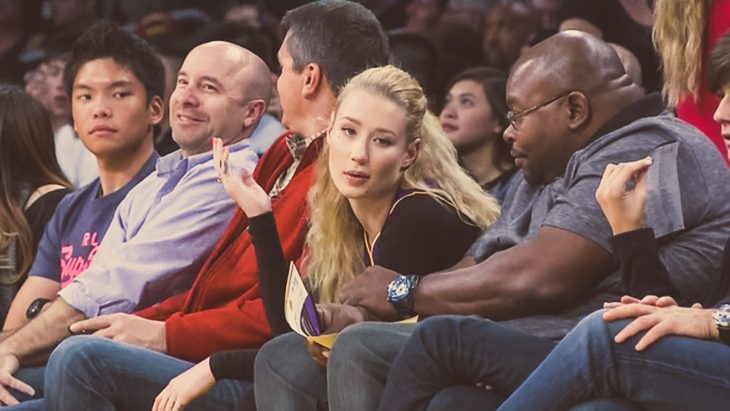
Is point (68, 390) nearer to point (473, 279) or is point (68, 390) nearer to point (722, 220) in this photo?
point (473, 279)

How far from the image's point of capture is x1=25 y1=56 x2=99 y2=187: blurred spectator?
248 inches

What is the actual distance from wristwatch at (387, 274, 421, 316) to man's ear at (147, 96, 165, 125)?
1.55 metres

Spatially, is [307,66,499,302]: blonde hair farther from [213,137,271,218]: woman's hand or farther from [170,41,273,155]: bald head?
[170,41,273,155]: bald head

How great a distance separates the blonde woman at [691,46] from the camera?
3633 millimetres

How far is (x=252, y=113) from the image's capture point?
4.48m

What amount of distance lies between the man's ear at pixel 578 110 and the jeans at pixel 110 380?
3.39 ft

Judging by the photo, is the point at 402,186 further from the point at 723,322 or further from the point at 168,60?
the point at 168,60

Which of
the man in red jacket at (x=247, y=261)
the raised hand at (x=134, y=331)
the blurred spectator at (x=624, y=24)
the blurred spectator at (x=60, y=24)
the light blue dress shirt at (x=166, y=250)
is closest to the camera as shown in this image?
the man in red jacket at (x=247, y=261)

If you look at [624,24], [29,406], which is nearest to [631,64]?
[624,24]

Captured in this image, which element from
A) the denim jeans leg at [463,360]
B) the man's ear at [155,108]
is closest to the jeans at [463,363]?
the denim jeans leg at [463,360]

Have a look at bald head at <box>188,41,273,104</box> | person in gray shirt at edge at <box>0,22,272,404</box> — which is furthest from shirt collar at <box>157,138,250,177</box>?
bald head at <box>188,41,273,104</box>

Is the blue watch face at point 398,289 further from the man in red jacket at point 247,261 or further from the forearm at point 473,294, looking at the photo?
the man in red jacket at point 247,261

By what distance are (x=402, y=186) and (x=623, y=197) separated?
877 mm

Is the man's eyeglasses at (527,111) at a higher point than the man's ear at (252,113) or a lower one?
lower
